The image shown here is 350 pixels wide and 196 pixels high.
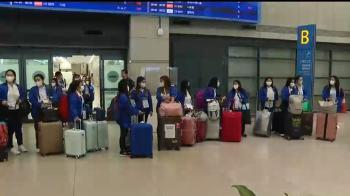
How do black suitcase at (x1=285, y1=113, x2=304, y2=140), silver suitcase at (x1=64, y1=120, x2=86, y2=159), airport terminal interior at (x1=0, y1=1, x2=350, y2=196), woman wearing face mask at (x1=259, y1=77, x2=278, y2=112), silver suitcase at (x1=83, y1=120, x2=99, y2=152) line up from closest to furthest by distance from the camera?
1. airport terminal interior at (x1=0, y1=1, x2=350, y2=196)
2. silver suitcase at (x1=64, y1=120, x2=86, y2=159)
3. silver suitcase at (x1=83, y1=120, x2=99, y2=152)
4. black suitcase at (x1=285, y1=113, x2=304, y2=140)
5. woman wearing face mask at (x1=259, y1=77, x2=278, y2=112)

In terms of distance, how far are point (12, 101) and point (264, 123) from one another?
5.10 meters

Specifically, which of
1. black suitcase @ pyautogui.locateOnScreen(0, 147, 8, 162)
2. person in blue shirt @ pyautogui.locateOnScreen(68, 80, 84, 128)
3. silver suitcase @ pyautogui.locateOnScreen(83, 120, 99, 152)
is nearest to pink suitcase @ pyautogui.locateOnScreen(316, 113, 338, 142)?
silver suitcase @ pyautogui.locateOnScreen(83, 120, 99, 152)

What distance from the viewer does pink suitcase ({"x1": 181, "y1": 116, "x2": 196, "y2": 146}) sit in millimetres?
7117

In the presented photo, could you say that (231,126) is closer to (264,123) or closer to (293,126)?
(264,123)

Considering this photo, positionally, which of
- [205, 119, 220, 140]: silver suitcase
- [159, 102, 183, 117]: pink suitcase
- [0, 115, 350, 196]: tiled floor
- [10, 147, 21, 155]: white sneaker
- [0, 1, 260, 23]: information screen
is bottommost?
[0, 115, 350, 196]: tiled floor

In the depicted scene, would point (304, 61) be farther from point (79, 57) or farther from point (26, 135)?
point (26, 135)

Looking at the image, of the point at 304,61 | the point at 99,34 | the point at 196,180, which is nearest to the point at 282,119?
the point at 304,61

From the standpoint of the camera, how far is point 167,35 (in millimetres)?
10430

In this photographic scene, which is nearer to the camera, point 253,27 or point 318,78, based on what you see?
point 253,27

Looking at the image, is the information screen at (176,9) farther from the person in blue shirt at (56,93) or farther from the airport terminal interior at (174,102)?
the person in blue shirt at (56,93)

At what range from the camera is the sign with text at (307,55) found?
30.4 ft

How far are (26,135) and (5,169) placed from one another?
3104 millimetres

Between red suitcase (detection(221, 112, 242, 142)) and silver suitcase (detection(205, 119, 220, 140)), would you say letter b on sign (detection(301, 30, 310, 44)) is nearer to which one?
red suitcase (detection(221, 112, 242, 142))

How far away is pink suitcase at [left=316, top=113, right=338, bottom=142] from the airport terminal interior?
0.02 m
